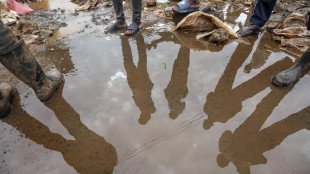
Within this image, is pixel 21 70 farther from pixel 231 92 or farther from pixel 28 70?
pixel 231 92

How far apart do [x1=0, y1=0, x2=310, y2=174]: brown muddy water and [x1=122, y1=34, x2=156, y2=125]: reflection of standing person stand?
0.4 inches

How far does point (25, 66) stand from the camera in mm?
1469

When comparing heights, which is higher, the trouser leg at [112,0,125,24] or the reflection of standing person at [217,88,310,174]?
the trouser leg at [112,0,125,24]

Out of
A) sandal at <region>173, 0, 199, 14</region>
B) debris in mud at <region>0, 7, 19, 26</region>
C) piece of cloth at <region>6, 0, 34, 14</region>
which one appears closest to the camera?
sandal at <region>173, 0, 199, 14</region>

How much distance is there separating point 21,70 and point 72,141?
795mm

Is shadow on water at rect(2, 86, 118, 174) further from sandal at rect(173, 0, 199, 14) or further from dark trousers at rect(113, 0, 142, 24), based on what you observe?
sandal at rect(173, 0, 199, 14)

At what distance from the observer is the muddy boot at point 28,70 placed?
1370 millimetres

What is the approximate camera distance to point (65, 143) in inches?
53.9

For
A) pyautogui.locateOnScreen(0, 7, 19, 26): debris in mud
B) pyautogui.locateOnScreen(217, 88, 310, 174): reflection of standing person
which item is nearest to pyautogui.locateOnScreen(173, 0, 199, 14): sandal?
pyautogui.locateOnScreen(217, 88, 310, 174): reflection of standing person

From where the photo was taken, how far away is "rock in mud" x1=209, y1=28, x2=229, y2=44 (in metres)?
2.38

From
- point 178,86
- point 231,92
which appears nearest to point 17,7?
point 178,86

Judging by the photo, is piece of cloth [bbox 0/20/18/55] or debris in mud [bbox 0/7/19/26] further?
debris in mud [bbox 0/7/19/26]

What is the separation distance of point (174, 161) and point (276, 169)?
722mm

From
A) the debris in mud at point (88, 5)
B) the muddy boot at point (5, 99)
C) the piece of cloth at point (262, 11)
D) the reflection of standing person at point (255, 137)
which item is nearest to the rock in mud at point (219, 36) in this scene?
the piece of cloth at point (262, 11)
